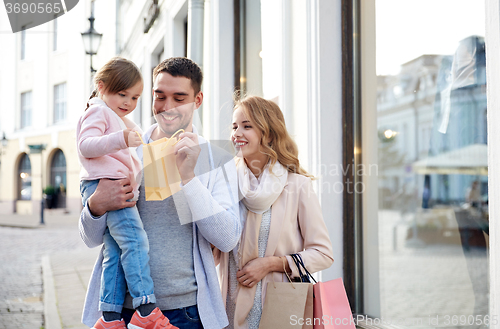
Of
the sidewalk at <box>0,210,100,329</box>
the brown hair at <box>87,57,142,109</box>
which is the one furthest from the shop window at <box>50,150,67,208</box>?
the brown hair at <box>87,57,142,109</box>

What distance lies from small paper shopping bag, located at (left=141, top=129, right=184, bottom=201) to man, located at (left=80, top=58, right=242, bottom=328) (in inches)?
2.0

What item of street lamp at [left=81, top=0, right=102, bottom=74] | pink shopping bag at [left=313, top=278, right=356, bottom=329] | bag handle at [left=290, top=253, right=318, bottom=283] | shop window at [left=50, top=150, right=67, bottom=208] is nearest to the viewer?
pink shopping bag at [left=313, top=278, right=356, bottom=329]

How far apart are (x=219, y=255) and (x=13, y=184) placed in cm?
2567

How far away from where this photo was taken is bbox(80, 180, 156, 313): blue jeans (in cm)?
148

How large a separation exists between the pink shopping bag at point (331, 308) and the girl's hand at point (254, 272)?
9.7 inches

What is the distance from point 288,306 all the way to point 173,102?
3.19ft

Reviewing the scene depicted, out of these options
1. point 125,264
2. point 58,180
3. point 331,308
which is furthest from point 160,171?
point 58,180

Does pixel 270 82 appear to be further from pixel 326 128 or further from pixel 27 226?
pixel 27 226

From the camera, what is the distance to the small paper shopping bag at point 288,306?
1.67 meters

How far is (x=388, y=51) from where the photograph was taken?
2918mm

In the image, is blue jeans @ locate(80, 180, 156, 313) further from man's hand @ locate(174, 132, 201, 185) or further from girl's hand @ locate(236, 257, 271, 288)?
girl's hand @ locate(236, 257, 271, 288)

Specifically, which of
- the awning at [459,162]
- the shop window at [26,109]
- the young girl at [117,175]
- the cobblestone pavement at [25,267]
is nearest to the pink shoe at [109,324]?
the young girl at [117,175]

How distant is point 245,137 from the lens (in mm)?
1942

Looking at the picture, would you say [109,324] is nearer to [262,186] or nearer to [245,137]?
[262,186]
